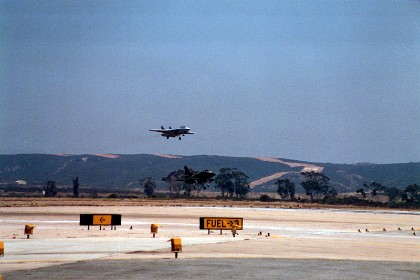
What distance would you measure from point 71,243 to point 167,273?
1947 cm

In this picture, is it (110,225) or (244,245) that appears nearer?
(244,245)

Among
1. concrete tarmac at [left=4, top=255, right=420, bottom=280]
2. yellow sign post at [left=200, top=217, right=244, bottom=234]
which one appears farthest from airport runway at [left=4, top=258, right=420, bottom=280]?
yellow sign post at [left=200, top=217, right=244, bottom=234]

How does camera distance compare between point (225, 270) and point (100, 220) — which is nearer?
point (225, 270)

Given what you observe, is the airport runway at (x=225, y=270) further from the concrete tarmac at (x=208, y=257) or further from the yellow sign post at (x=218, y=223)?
the yellow sign post at (x=218, y=223)

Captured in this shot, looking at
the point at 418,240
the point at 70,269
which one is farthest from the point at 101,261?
the point at 418,240

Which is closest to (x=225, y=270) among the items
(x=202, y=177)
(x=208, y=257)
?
(x=208, y=257)

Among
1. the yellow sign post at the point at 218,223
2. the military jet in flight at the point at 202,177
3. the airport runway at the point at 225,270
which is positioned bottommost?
the airport runway at the point at 225,270

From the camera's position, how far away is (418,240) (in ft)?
205

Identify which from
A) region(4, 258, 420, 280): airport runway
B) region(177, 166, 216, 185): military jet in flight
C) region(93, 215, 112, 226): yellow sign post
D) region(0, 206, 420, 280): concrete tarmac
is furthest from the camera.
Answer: region(177, 166, 216, 185): military jet in flight

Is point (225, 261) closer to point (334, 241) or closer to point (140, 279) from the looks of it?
point (140, 279)

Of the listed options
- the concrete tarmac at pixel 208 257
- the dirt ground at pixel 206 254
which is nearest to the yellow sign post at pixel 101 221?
the dirt ground at pixel 206 254

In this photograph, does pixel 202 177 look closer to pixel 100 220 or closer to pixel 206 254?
pixel 100 220

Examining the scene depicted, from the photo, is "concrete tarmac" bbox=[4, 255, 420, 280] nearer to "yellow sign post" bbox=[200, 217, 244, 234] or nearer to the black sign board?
"yellow sign post" bbox=[200, 217, 244, 234]

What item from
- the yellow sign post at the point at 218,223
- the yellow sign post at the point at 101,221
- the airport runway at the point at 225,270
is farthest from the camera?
the yellow sign post at the point at 101,221
